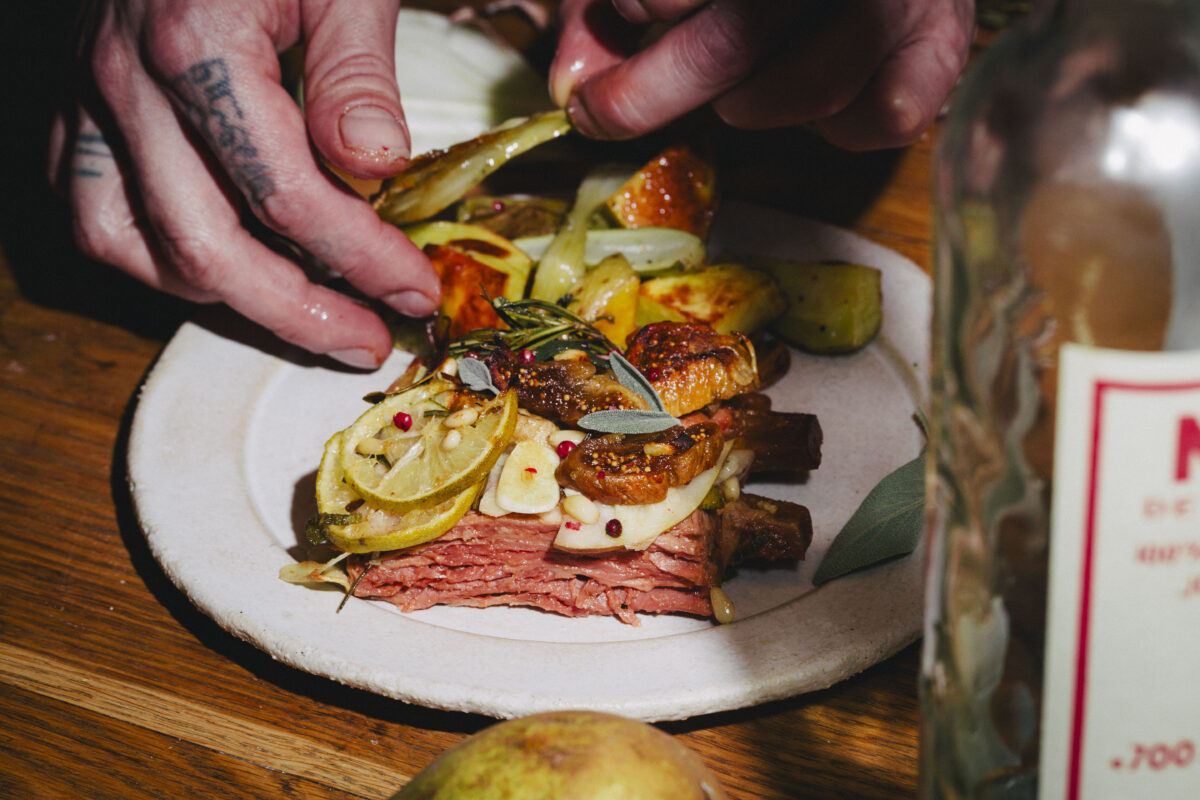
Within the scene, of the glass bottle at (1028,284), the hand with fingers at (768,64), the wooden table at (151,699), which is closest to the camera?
the glass bottle at (1028,284)

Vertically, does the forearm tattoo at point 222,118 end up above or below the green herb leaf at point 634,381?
above

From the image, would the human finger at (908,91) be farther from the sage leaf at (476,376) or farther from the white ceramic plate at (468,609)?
the sage leaf at (476,376)

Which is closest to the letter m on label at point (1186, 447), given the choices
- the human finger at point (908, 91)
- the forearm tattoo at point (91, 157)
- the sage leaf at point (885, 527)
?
the sage leaf at point (885, 527)

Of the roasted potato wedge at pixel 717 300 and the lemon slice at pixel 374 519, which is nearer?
the lemon slice at pixel 374 519

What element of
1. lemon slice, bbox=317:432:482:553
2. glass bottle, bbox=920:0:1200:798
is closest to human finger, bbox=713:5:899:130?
lemon slice, bbox=317:432:482:553

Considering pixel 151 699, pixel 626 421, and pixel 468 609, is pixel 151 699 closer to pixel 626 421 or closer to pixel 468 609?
pixel 468 609

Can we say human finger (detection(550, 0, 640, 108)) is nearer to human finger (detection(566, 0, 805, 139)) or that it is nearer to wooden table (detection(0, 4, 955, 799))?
human finger (detection(566, 0, 805, 139))

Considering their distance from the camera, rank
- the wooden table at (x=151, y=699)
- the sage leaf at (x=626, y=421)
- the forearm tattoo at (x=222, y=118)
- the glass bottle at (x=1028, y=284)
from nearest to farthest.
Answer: the glass bottle at (x=1028, y=284) → the wooden table at (x=151, y=699) → the sage leaf at (x=626, y=421) → the forearm tattoo at (x=222, y=118)
